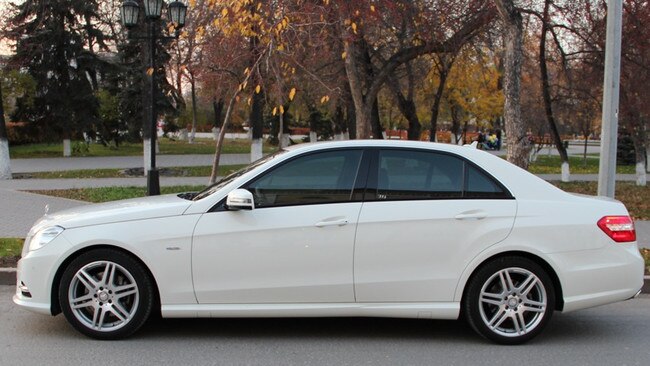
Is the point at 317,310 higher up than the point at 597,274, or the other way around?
the point at 597,274

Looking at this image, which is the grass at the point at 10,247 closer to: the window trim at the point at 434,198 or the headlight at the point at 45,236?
the headlight at the point at 45,236

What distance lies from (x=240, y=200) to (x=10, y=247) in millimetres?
4770

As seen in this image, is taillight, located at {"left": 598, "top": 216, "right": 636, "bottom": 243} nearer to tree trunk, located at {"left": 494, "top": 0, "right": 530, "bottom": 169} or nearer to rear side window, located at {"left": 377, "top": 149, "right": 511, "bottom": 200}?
rear side window, located at {"left": 377, "top": 149, "right": 511, "bottom": 200}

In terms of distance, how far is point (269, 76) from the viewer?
13.1 m

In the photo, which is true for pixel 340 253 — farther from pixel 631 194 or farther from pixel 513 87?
pixel 631 194

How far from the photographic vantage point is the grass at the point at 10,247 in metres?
7.48

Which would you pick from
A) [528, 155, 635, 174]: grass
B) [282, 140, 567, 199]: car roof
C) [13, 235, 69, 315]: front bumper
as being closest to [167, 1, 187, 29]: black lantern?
[282, 140, 567, 199]: car roof

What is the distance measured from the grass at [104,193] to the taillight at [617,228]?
10706mm

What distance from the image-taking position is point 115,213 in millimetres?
4918

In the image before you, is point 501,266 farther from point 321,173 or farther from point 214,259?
point 214,259

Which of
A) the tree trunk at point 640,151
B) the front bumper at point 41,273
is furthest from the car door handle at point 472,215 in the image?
the tree trunk at point 640,151

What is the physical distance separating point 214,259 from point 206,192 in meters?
0.76

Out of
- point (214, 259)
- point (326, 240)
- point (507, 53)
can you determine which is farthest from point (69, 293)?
point (507, 53)

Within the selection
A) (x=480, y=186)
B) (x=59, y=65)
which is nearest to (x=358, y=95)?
(x=480, y=186)
